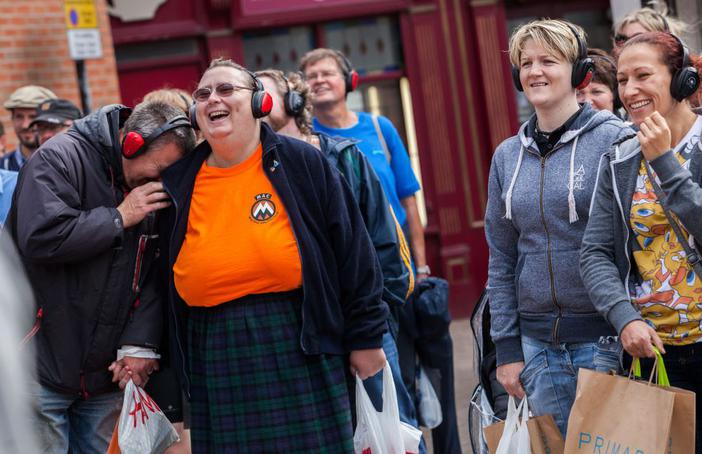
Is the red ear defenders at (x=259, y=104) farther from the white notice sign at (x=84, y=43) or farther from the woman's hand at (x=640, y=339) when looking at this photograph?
the white notice sign at (x=84, y=43)

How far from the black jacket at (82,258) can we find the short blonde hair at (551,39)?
1659 millimetres

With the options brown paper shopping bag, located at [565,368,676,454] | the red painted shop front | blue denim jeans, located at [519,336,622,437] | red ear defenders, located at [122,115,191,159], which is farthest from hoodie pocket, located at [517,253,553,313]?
the red painted shop front

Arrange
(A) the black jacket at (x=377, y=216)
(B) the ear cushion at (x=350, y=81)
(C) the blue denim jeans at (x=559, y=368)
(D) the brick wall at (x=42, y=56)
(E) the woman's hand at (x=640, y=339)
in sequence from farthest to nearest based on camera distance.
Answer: (D) the brick wall at (x=42, y=56) → (B) the ear cushion at (x=350, y=81) → (A) the black jacket at (x=377, y=216) → (C) the blue denim jeans at (x=559, y=368) → (E) the woman's hand at (x=640, y=339)

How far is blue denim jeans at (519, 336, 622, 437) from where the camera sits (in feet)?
13.4

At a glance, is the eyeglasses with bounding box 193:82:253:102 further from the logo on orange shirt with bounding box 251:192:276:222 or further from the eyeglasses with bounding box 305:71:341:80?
the eyeglasses with bounding box 305:71:341:80

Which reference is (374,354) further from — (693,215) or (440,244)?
(440,244)

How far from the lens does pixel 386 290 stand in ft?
16.4

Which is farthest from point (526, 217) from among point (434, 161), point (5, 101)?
point (434, 161)

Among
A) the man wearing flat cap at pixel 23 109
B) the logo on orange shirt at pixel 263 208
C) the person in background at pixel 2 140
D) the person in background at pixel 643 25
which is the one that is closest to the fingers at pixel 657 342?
the logo on orange shirt at pixel 263 208

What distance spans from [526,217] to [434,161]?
6.75m

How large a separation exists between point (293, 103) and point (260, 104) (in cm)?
105

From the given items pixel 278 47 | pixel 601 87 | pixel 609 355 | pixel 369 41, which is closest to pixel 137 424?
pixel 609 355

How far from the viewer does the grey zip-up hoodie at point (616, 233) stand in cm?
382

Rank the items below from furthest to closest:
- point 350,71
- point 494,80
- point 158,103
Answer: point 494,80, point 350,71, point 158,103
